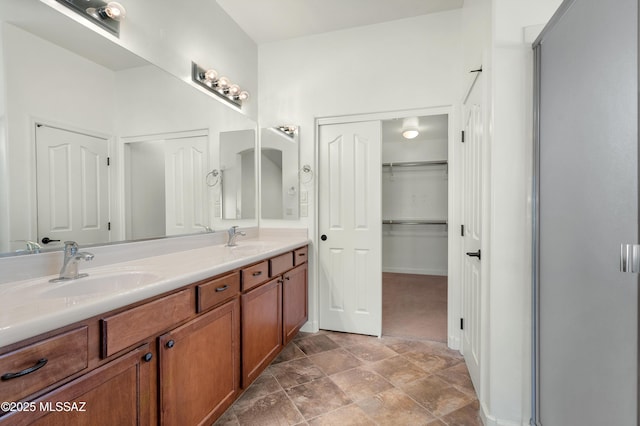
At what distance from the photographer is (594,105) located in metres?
1.04

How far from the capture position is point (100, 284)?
1.29m

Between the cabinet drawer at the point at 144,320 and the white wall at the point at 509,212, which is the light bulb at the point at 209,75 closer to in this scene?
the cabinet drawer at the point at 144,320

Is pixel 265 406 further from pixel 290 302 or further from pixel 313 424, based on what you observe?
pixel 290 302

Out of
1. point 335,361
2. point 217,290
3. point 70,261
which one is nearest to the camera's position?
point 70,261

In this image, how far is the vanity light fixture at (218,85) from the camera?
227cm

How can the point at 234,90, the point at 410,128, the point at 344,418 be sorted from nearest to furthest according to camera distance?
the point at 344,418 < the point at 234,90 < the point at 410,128

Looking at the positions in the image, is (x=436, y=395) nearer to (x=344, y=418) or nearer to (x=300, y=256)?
(x=344, y=418)

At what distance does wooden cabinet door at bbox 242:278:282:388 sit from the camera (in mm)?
1728

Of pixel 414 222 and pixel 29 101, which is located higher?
pixel 29 101

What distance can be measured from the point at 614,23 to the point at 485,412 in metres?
1.79

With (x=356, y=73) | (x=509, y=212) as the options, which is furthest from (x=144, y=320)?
(x=356, y=73)

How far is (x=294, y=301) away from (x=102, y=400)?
1610 millimetres

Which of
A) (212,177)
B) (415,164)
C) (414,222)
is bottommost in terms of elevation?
(414,222)

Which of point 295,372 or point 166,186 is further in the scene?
point 295,372
